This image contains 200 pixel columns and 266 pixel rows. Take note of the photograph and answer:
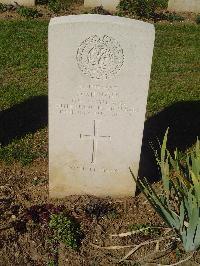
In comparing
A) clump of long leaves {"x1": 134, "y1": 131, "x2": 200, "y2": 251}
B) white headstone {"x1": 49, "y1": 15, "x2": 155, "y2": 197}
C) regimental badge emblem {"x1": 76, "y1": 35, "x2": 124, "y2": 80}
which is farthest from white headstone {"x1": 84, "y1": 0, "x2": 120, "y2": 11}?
clump of long leaves {"x1": 134, "y1": 131, "x2": 200, "y2": 251}

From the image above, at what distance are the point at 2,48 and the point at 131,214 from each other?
5095mm

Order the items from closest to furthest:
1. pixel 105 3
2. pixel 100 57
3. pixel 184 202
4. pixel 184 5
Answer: pixel 184 202, pixel 100 57, pixel 105 3, pixel 184 5

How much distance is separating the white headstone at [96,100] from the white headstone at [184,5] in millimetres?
7435

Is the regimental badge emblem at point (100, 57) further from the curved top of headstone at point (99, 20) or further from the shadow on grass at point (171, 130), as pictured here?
the shadow on grass at point (171, 130)

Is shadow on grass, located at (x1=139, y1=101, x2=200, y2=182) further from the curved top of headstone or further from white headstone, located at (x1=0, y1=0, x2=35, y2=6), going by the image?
white headstone, located at (x1=0, y1=0, x2=35, y2=6)

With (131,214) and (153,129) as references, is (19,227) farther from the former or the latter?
(153,129)

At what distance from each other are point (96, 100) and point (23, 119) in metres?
2.45

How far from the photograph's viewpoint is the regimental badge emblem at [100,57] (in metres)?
4.75

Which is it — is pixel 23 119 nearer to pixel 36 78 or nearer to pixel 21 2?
pixel 36 78

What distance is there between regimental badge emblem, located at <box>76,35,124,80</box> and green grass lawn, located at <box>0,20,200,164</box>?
191 cm

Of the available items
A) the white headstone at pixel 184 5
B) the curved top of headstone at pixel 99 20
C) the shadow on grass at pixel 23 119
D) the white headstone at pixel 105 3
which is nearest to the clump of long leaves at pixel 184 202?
the curved top of headstone at pixel 99 20

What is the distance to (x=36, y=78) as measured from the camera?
8406mm

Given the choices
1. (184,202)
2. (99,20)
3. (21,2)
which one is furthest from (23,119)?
(21,2)

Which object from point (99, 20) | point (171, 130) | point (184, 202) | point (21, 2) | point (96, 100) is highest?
point (99, 20)
